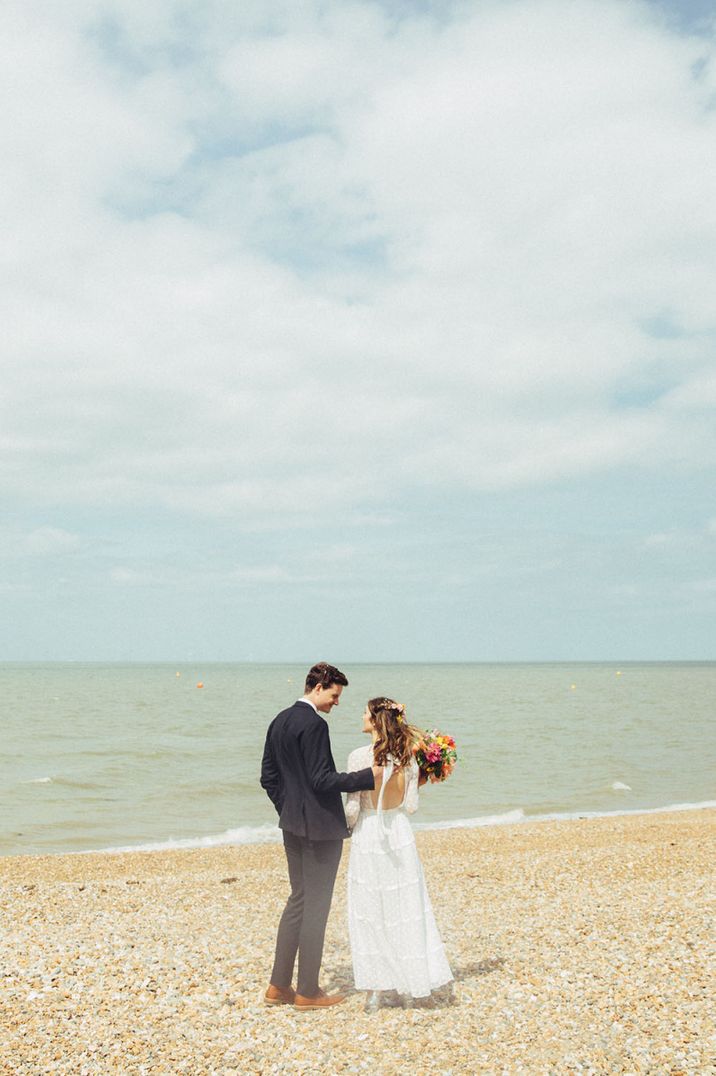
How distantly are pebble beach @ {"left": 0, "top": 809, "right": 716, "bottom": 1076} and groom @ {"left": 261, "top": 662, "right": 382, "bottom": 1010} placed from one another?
619 mm

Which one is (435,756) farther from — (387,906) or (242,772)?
(242,772)

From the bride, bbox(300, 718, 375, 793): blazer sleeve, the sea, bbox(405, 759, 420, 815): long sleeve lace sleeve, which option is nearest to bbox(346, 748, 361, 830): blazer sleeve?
the bride

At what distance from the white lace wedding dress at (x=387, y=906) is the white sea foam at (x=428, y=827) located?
33.8ft

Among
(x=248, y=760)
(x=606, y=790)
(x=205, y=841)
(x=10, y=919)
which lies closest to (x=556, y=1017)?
(x=10, y=919)

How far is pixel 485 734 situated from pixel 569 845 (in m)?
26.3

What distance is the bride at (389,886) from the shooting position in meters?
6.70

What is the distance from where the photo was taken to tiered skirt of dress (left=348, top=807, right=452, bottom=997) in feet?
22.1

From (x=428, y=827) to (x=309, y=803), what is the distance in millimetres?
13140

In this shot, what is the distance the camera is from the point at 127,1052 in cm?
618

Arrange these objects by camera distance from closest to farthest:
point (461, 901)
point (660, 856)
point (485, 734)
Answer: point (461, 901) → point (660, 856) → point (485, 734)

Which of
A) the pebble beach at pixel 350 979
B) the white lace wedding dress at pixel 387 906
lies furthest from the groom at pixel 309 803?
the pebble beach at pixel 350 979

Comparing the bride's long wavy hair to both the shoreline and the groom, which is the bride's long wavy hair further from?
the shoreline

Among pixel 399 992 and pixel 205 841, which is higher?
pixel 399 992

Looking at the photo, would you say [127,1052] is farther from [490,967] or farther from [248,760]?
[248,760]
